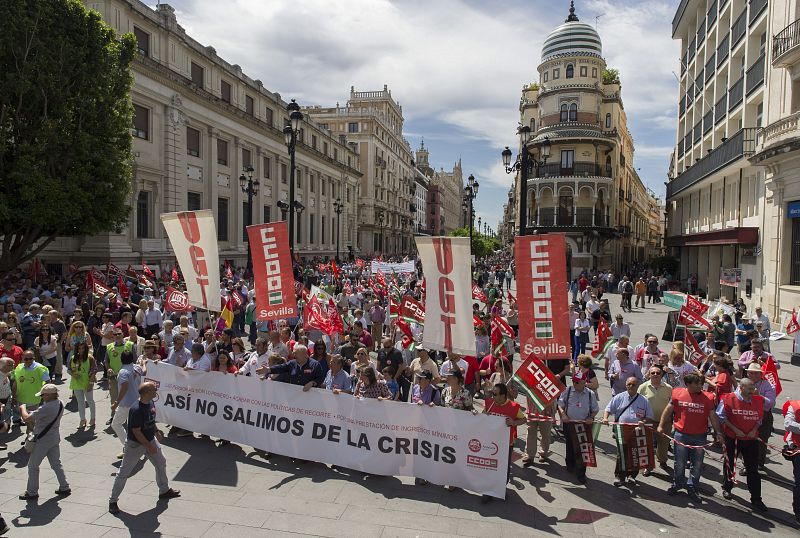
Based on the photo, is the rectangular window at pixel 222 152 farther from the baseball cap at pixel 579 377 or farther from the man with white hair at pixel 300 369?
the baseball cap at pixel 579 377

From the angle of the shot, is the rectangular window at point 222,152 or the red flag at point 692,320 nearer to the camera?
the red flag at point 692,320

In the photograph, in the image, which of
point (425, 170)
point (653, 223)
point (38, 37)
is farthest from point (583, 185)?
point (425, 170)

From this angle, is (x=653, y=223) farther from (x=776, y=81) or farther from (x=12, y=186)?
(x=12, y=186)

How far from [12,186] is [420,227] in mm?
103833

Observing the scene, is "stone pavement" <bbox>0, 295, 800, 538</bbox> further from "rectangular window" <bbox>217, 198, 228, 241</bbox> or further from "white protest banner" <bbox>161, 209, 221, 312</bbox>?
"rectangular window" <bbox>217, 198, 228, 241</bbox>

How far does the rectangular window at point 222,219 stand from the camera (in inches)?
1543

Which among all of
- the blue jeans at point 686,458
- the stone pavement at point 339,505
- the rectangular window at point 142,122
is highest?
the rectangular window at point 142,122

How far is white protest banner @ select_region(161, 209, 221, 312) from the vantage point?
9891 mm

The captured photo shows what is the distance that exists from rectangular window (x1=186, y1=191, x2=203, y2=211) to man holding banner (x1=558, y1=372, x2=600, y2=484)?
1238 inches

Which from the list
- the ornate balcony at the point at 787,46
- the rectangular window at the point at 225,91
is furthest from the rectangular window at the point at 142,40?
the ornate balcony at the point at 787,46

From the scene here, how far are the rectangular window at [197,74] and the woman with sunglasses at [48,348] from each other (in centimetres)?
2739

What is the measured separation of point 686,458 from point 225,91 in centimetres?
3896

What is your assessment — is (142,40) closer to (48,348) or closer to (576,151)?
(48,348)

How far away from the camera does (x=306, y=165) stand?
178ft
